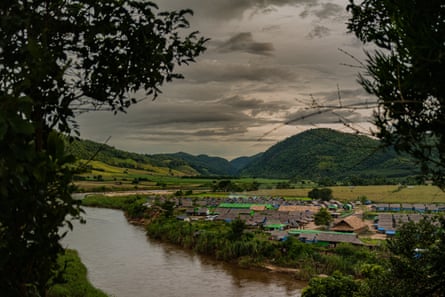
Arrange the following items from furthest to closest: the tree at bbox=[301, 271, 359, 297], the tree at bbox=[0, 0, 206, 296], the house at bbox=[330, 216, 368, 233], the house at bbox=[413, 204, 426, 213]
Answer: the house at bbox=[413, 204, 426, 213]
the house at bbox=[330, 216, 368, 233]
the tree at bbox=[301, 271, 359, 297]
the tree at bbox=[0, 0, 206, 296]

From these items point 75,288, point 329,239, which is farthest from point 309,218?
point 75,288

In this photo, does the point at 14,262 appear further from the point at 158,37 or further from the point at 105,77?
the point at 158,37

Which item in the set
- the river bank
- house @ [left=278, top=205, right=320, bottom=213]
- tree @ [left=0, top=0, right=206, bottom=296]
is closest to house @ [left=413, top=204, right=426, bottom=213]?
house @ [left=278, top=205, right=320, bottom=213]

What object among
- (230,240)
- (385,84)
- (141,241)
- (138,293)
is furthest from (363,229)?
(385,84)

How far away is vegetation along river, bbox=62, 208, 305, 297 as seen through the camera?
73.5 feet

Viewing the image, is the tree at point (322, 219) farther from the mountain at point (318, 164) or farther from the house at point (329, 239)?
the mountain at point (318, 164)

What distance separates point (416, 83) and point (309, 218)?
49236 mm

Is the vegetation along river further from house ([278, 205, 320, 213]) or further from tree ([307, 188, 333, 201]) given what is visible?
tree ([307, 188, 333, 201])

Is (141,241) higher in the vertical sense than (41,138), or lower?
lower

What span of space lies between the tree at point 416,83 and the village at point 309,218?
2790 centimetres

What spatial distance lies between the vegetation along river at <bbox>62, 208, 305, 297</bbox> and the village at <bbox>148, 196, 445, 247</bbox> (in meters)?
9.00

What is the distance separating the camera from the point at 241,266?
28891 mm

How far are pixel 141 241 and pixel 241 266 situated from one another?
36.7 feet

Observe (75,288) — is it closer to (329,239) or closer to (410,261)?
(410,261)
